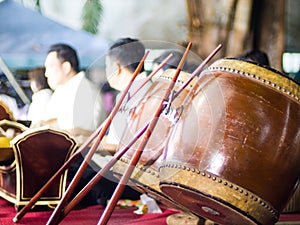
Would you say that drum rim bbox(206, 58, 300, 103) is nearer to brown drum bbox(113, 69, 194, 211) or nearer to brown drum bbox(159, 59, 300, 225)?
brown drum bbox(159, 59, 300, 225)

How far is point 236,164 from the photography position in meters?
1.76

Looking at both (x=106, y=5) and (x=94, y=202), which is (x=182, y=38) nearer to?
(x=106, y=5)

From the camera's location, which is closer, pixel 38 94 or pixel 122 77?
pixel 122 77

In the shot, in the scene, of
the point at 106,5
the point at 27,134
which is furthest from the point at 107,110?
the point at 106,5

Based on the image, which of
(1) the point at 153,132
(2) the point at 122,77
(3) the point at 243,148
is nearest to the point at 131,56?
(2) the point at 122,77

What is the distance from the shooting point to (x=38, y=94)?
3.69 m

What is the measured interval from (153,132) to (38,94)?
71.7 inches

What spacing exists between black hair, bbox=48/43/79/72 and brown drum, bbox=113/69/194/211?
5.29 feet

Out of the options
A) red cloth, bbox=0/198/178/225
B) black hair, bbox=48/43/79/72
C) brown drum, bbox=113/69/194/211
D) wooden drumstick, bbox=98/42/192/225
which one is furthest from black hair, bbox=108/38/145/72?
black hair, bbox=48/43/79/72

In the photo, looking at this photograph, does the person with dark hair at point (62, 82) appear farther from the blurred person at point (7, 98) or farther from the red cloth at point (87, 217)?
the red cloth at point (87, 217)

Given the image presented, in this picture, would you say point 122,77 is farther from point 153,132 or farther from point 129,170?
point 129,170

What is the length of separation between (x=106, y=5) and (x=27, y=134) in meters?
1.49

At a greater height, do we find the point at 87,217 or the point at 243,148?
the point at 243,148

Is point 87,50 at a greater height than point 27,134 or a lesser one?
greater
